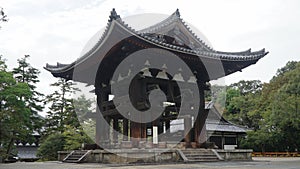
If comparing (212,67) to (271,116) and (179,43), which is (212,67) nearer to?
(179,43)

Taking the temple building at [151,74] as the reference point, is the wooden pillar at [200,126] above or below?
below

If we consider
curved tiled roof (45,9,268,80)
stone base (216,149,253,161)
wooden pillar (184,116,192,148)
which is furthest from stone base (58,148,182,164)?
curved tiled roof (45,9,268,80)

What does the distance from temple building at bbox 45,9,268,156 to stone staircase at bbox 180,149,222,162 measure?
77 cm

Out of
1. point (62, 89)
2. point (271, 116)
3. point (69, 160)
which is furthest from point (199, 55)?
point (62, 89)

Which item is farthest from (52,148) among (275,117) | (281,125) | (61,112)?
(281,125)

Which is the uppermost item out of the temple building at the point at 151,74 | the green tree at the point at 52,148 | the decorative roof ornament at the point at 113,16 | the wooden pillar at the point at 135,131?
the decorative roof ornament at the point at 113,16

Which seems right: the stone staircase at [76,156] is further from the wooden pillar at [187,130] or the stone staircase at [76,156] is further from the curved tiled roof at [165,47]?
the wooden pillar at [187,130]

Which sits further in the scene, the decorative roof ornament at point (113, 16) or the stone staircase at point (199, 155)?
the stone staircase at point (199, 155)

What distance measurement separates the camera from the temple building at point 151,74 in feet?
43.2

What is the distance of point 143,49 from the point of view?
1316cm

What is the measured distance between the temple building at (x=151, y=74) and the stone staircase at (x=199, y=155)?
77 centimetres

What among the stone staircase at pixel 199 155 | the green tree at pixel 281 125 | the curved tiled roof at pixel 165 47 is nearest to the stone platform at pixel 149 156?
the stone staircase at pixel 199 155

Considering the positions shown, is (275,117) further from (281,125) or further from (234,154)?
(234,154)

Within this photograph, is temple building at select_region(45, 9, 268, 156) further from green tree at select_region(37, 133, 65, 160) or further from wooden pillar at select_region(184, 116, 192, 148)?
green tree at select_region(37, 133, 65, 160)
